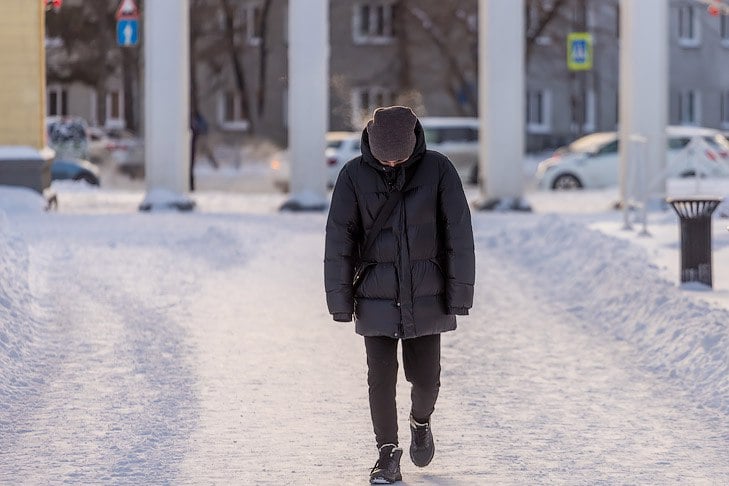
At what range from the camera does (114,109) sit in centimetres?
5134

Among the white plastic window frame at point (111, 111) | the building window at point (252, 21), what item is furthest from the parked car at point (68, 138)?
the white plastic window frame at point (111, 111)

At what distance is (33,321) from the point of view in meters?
11.7

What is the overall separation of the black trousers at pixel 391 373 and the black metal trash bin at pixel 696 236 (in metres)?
6.52

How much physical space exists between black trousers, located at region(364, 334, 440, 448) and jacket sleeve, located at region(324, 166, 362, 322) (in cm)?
22

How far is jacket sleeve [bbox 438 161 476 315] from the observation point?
22.9 feet

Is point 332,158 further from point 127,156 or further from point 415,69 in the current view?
point 415,69

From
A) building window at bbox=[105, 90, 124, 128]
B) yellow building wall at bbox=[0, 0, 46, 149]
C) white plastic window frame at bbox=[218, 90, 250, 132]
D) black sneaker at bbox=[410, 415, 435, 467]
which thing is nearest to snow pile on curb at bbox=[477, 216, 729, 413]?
black sneaker at bbox=[410, 415, 435, 467]

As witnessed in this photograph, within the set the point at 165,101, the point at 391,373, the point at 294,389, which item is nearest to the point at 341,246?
the point at 391,373

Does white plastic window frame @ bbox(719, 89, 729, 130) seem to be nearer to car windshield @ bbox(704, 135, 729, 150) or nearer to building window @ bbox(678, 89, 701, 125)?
building window @ bbox(678, 89, 701, 125)

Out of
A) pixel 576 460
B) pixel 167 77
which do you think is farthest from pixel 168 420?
pixel 167 77

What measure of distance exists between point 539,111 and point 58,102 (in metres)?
13.3

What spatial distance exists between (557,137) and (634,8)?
2653 cm

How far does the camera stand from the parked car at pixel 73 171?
32.6 meters

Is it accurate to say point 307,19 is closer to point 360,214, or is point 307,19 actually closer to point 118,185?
point 118,185
